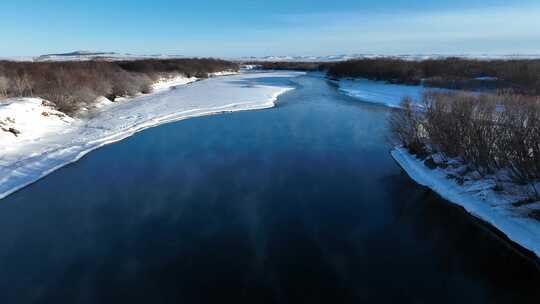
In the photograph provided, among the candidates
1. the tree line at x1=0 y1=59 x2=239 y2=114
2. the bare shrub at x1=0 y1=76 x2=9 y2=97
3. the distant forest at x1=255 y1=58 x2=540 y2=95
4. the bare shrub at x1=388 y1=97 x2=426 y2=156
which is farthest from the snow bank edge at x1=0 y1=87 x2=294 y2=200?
the distant forest at x1=255 y1=58 x2=540 y2=95

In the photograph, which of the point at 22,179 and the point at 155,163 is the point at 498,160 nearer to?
the point at 155,163

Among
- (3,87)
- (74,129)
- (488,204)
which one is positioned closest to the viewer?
(488,204)

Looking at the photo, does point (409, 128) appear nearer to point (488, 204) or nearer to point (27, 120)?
point (488, 204)

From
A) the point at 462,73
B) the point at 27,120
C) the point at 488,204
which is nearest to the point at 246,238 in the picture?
the point at 488,204

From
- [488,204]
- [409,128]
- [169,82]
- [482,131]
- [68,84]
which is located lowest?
[169,82]

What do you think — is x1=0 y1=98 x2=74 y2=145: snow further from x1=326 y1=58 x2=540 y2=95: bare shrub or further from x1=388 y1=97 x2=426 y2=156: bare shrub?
x1=326 y1=58 x2=540 y2=95: bare shrub

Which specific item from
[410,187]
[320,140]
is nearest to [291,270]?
[410,187]

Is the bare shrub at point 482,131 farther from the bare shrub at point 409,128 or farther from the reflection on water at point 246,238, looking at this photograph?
the reflection on water at point 246,238
